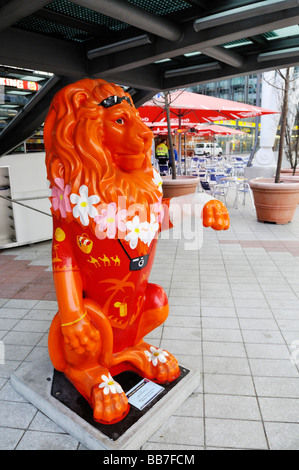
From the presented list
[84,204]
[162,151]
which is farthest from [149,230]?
[162,151]

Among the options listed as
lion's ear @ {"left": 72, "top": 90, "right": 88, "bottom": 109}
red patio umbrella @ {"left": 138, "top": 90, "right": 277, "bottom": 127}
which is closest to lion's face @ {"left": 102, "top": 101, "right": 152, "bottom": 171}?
lion's ear @ {"left": 72, "top": 90, "right": 88, "bottom": 109}

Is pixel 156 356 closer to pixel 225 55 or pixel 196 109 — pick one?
pixel 225 55

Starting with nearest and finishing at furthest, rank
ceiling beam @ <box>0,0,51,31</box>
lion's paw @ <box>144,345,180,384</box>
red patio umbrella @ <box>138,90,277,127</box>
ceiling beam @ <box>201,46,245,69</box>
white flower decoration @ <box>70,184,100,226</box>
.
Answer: white flower decoration @ <box>70,184,100,226</box> → ceiling beam @ <box>0,0,51,31</box> → lion's paw @ <box>144,345,180,384</box> → ceiling beam @ <box>201,46,245,69</box> → red patio umbrella @ <box>138,90,277,127</box>

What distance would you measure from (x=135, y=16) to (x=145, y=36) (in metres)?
0.71

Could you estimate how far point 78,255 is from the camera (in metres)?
2.18

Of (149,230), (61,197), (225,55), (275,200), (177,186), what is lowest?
(275,200)

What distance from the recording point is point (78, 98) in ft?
6.86

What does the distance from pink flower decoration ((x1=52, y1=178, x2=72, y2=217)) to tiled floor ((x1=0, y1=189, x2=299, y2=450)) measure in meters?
1.38

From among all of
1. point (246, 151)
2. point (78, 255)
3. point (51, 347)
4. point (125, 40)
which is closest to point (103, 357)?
point (51, 347)

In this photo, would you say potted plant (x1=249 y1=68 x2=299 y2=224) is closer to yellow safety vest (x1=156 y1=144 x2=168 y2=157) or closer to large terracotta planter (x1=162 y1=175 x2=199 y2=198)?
large terracotta planter (x1=162 y1=175 x2=199 y2=198)

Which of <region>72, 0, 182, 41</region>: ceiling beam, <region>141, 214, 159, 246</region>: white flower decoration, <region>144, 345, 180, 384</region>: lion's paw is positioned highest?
<region>72, 0, 182, 41</region>: ceiling beam

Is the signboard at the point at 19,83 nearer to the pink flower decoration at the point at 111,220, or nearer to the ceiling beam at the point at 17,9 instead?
the ceiling beam at the point at 17,9

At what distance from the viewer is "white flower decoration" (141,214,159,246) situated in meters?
Answer: 2.17

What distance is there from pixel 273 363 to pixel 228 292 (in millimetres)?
1482
